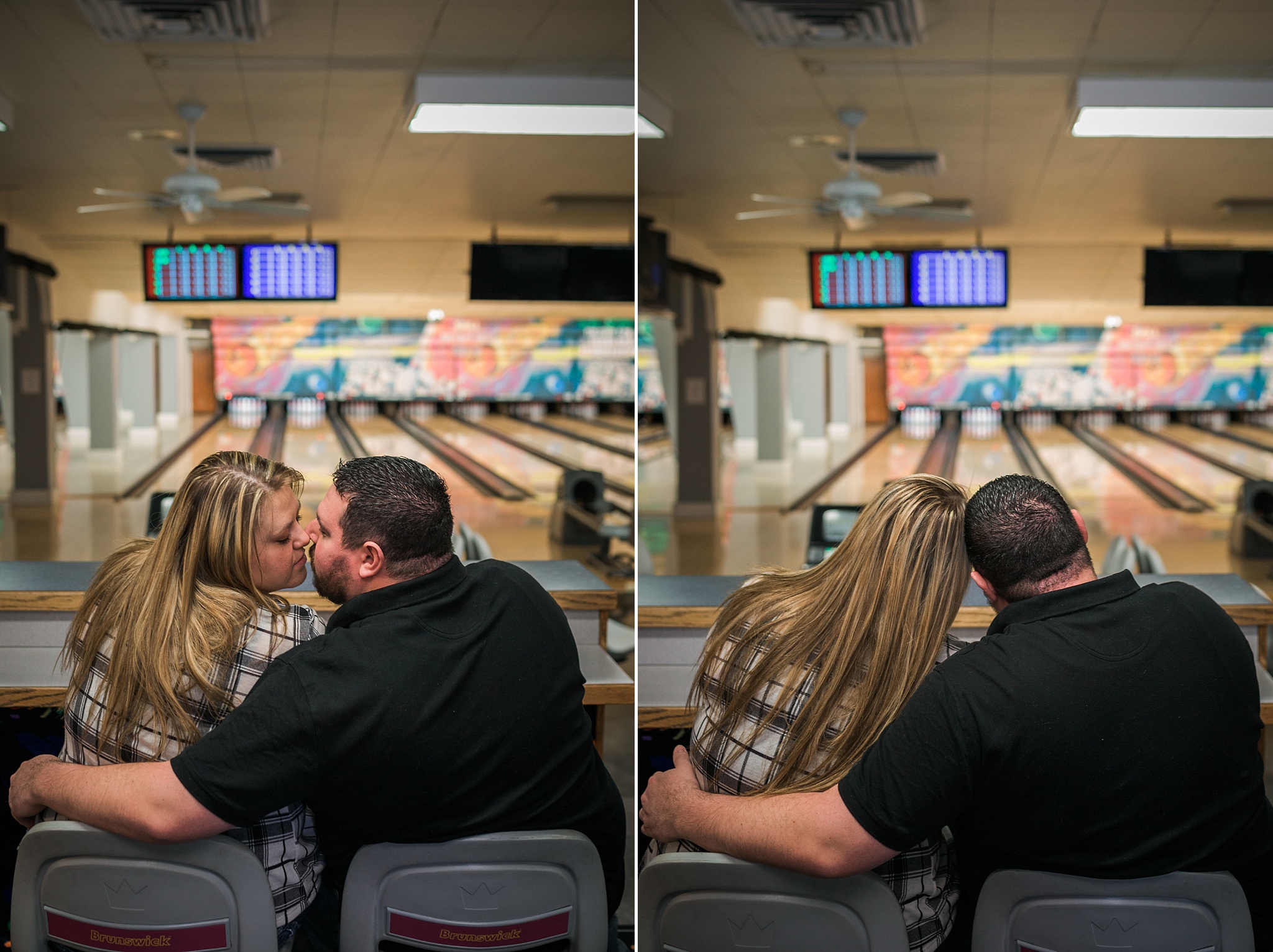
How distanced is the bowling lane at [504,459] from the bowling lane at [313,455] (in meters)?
1.29

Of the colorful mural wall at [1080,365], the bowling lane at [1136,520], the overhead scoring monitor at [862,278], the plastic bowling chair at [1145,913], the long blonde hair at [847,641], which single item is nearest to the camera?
the plastic bowling chair at [1145,913]

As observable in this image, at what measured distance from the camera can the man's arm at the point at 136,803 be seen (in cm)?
103

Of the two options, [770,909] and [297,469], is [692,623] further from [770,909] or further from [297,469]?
[297,469]

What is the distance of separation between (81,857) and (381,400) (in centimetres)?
1435

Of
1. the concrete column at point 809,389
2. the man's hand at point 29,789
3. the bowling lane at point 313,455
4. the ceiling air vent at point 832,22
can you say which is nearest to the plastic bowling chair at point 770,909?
the man's hand at point 29,789

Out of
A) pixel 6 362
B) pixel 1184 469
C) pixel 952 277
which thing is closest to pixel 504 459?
pixel 6 362

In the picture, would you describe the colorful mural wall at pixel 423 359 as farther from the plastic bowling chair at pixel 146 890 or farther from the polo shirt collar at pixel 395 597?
the plastic bowling chair at pixel 146 890

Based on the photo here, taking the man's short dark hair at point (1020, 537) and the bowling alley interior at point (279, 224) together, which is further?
the bowling alley interior at point (279, 224)

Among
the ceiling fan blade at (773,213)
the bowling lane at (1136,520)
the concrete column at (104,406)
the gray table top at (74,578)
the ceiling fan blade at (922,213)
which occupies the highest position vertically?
the ceiling fan blade at (773,213)

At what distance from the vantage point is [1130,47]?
4.10m

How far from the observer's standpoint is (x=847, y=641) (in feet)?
3.64

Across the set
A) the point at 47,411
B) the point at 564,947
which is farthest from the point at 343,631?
the point at 47,411

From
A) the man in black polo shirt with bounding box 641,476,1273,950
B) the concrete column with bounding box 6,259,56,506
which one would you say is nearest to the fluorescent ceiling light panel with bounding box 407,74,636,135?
the concrete column with bounding box 6,259,56,506

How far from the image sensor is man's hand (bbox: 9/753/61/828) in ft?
3.81
